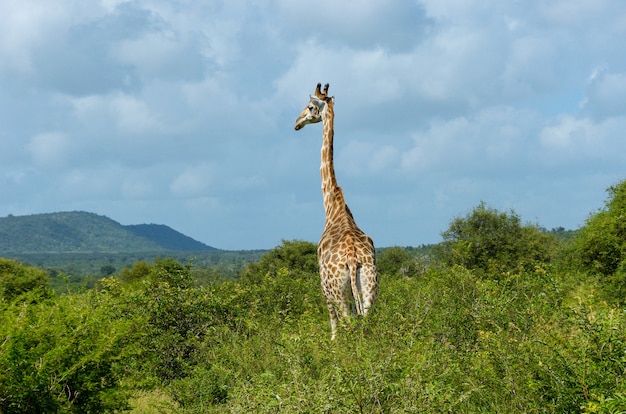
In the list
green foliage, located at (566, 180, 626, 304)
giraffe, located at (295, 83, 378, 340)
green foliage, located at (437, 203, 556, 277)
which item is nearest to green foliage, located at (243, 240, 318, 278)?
green foliage, located at (437, 203, 556, 277)

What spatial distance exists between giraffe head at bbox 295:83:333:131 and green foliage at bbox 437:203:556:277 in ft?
65.8

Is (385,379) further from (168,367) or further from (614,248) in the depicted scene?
(614,248)

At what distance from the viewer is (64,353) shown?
317 inches

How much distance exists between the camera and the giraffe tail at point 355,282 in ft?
36.9

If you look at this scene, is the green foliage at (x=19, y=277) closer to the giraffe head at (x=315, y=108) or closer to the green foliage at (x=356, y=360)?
the giraffe head at (x=315, y=108)

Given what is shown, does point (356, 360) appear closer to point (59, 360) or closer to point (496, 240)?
point (59, 360)

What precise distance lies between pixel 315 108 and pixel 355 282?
4629 mm

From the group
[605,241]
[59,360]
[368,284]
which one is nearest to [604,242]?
[605,241]

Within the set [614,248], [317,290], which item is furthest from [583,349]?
[614,248]

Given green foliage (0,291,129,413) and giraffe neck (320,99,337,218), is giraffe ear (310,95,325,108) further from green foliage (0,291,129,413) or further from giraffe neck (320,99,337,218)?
green foliage (0,291,129,413)

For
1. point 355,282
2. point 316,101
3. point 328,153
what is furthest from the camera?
point 316,101

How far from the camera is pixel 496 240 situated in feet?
120

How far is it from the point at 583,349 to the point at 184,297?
854 cm

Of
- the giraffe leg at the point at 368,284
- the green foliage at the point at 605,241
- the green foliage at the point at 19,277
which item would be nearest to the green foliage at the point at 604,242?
the green foliage at the point at 605,241
